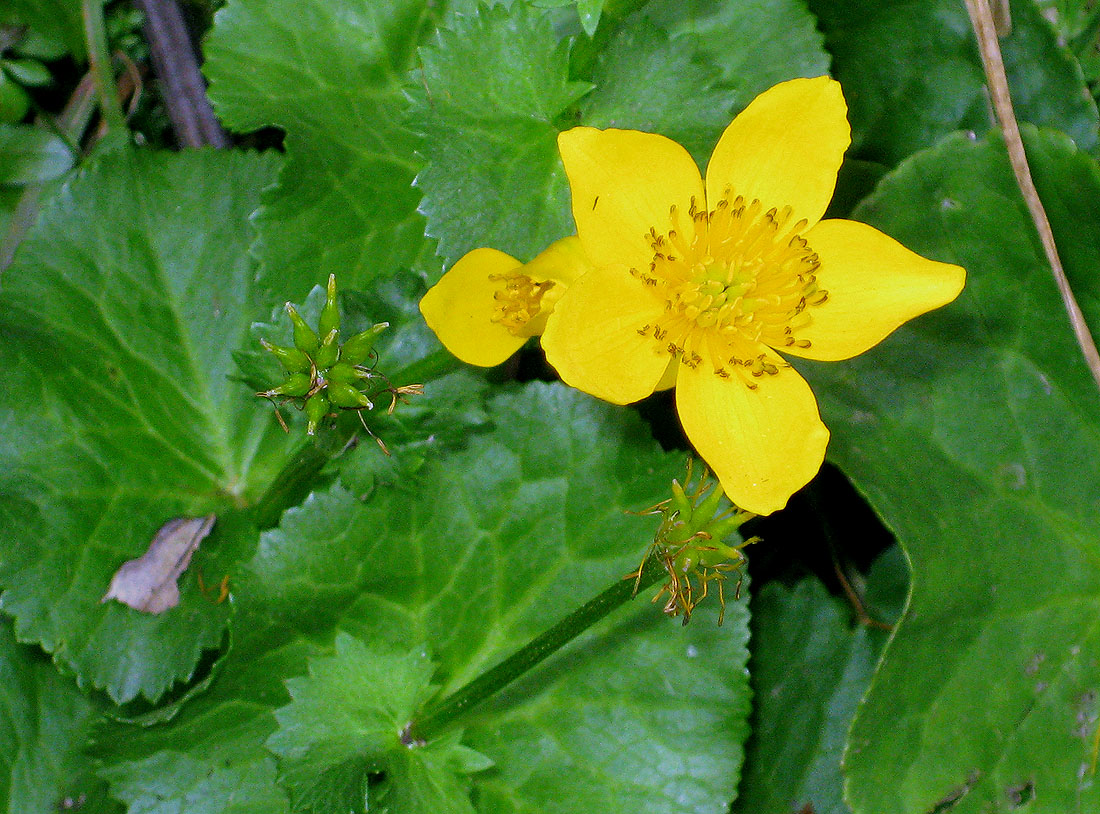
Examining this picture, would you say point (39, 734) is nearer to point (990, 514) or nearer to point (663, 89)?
point (663, 89)

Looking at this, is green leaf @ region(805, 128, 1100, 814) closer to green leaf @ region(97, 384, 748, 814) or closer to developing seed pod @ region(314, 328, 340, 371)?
green leaf @ region(97, 384, 748, 814)

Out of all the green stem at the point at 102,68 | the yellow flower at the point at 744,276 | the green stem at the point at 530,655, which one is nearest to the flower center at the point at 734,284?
the yellow flower at the point at 744,276

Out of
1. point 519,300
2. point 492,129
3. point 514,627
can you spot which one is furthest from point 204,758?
point 492,129

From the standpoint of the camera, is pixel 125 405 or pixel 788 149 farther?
pixel 125 405

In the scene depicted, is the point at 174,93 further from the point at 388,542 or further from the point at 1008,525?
the point at 1008,525

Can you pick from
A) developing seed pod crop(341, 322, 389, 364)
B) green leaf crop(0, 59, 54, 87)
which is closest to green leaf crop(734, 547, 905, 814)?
developing seed pod crop(341, 322, 389, 364)
